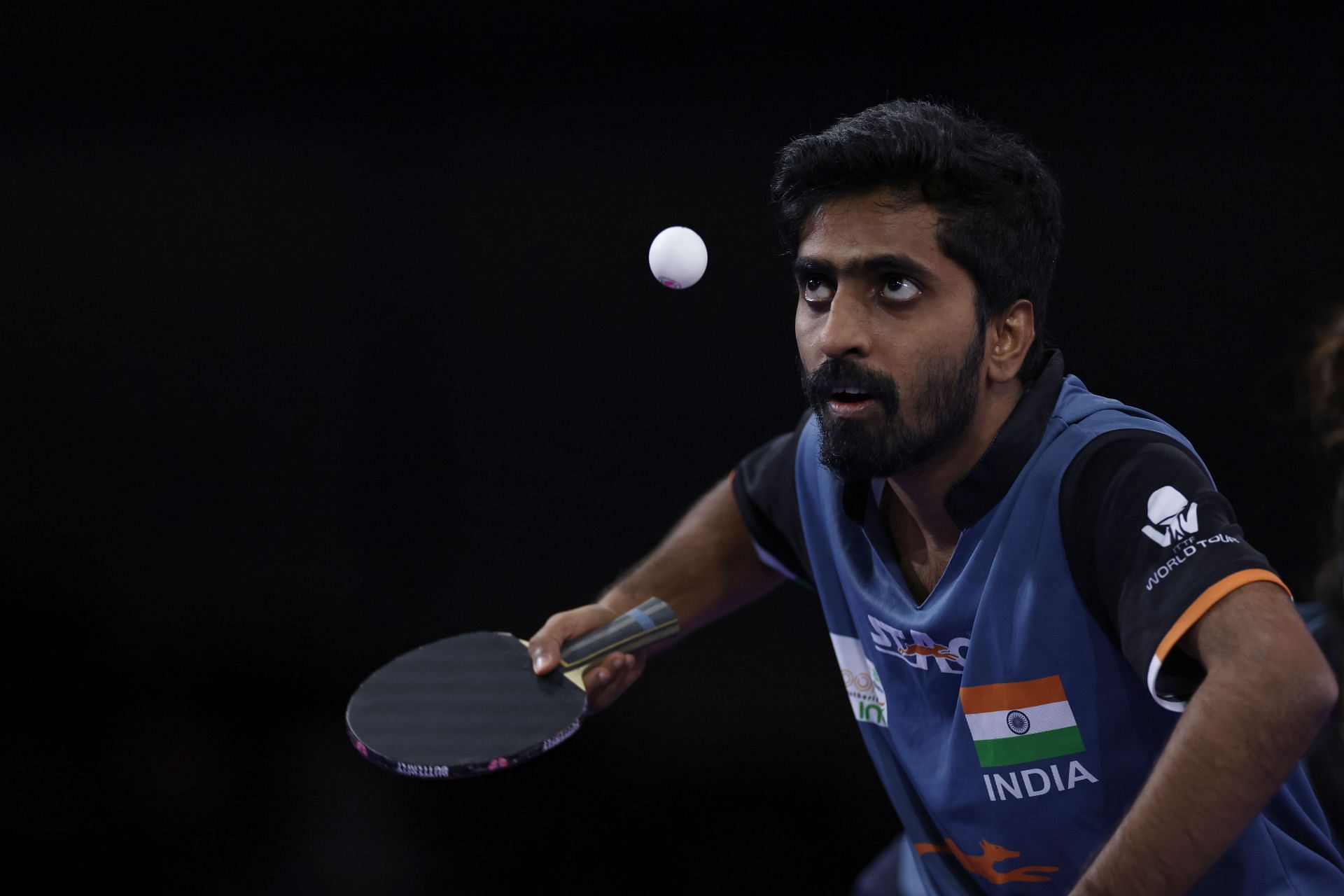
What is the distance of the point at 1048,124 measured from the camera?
3.20 m

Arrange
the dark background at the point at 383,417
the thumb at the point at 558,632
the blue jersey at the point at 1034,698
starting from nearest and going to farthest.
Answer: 1. the blue jersey at the point at 1034,698
2. the thumb at the point at 558,632
3. the dark background at the point at 383,417

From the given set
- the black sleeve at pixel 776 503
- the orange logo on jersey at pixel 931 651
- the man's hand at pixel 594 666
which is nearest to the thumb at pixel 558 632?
the man's hand at pixel 594 666

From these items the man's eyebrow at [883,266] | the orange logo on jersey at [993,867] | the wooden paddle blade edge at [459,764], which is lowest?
the orange logo on jersey at [993,867]

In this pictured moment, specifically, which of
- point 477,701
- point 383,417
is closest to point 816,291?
point 477,701

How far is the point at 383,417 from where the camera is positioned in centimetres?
374

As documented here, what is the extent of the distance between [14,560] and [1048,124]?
10.4ft

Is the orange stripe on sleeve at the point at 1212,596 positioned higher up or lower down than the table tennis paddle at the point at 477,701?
higher up

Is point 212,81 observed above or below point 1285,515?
above

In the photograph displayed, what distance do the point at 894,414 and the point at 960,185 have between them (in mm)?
319

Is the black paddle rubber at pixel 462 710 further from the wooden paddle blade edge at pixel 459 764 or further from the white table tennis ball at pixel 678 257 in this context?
the white table tennis ball at pixel 678 257

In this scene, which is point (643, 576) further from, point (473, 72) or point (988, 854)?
point (473, 72)

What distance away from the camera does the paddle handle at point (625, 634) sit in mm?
1956

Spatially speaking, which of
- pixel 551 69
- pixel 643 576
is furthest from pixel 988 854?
pixel 551 69

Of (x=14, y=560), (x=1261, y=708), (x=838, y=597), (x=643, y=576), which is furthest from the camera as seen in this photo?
(x=14, y=560)
